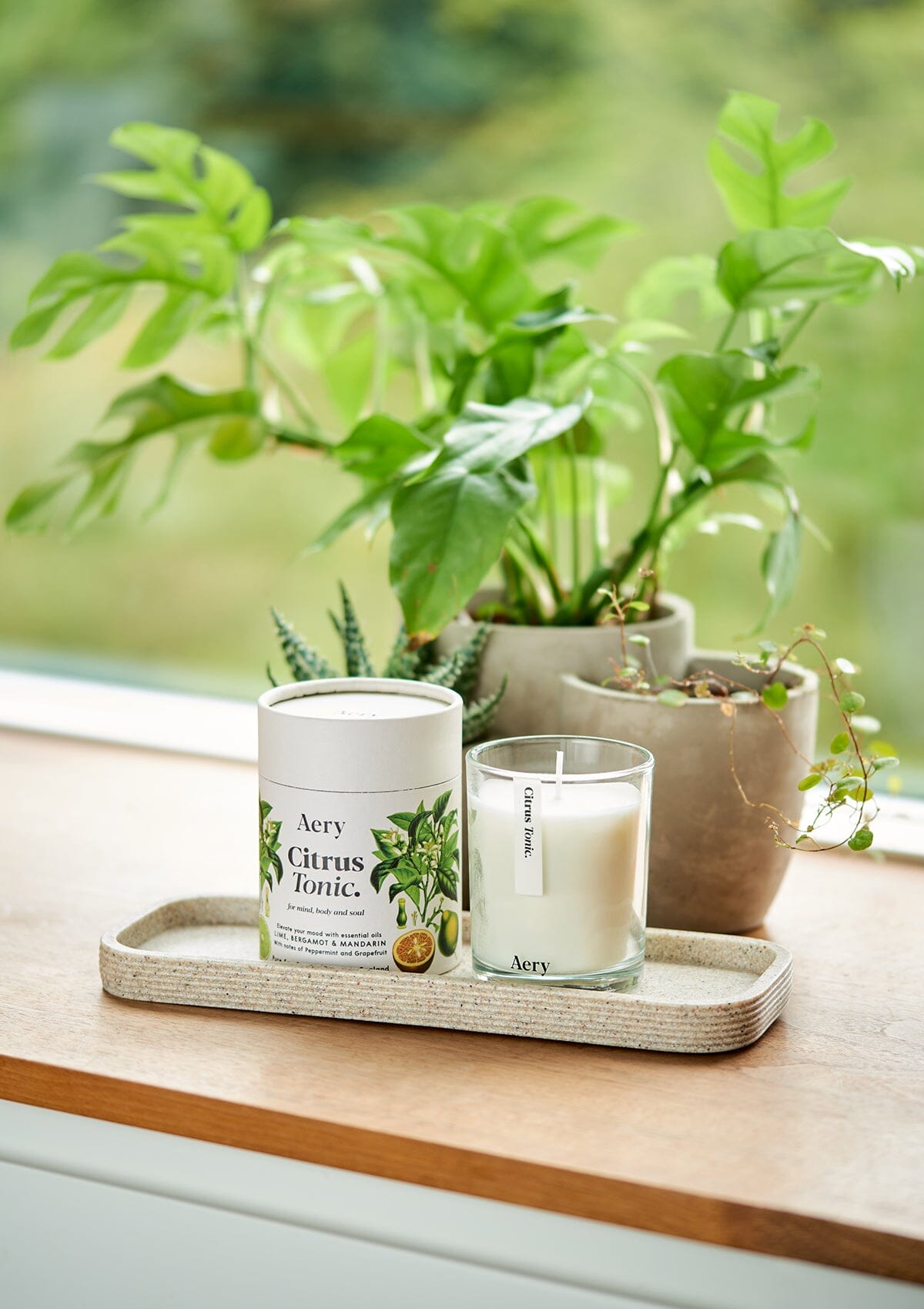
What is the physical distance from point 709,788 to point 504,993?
157 mm

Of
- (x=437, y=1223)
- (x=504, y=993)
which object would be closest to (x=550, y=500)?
(x=504, y=993)

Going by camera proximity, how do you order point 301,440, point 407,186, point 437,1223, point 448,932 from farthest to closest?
1. point 407,186
2. point 301,440
3. point 448,932
4. point 437,1223

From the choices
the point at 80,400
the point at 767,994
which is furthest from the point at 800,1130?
the point at 80,400

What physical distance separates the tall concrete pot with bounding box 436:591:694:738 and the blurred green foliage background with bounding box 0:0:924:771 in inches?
15.3

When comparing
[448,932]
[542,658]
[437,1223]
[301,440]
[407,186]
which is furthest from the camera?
[407,186]

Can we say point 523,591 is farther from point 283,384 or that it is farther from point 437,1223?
point 437,1223

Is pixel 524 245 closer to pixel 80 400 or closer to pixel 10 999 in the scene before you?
pixel 10 999

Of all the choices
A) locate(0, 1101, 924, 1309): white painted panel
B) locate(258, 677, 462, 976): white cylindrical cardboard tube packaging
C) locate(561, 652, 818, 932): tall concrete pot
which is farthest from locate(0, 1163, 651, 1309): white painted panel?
locate(561, 652, 818, 932): tall concrete pot

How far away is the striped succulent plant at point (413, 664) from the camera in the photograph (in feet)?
2.26

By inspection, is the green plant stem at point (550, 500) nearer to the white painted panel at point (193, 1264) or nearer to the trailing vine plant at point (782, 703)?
the trailing vine plant at point (782, 703)

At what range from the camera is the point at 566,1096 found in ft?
1.67

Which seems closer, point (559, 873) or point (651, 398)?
point (559, 873)

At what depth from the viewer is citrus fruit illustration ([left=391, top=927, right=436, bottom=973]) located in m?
0.57

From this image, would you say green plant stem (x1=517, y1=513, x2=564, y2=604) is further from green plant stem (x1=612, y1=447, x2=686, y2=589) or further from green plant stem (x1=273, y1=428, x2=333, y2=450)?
green plant stem (x1=273, y1=428, x2=333, y2=450)
